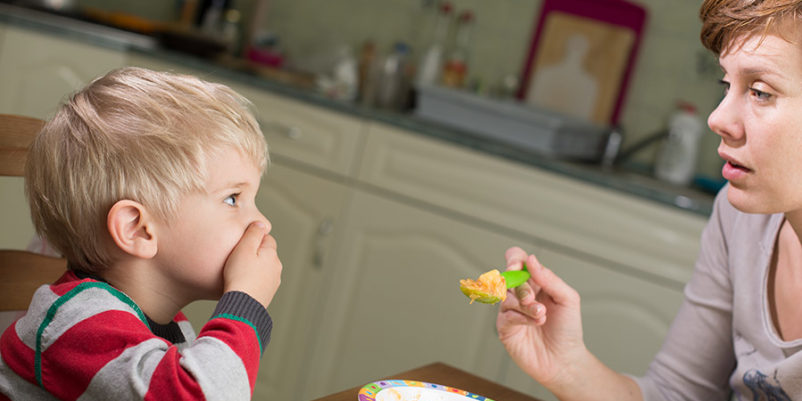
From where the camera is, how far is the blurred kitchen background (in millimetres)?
2611

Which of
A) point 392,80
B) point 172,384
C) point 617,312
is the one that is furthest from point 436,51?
point 172,384

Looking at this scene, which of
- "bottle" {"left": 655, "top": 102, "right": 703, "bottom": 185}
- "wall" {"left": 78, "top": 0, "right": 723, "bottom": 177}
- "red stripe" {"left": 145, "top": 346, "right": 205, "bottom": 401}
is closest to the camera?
"red stripe" {"left": 145, "top": 346, "right": 205, "bottom": 401}

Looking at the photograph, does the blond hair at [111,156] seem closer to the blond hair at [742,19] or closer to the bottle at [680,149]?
the blond hair at [742,19]

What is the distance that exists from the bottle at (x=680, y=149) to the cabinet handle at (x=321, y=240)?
0.99 meters

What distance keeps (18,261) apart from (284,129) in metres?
1.41

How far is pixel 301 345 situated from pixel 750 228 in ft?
4.76

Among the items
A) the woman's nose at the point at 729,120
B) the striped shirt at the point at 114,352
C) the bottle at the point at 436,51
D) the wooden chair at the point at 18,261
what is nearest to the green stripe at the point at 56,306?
the striped shirt at the point at 114,352

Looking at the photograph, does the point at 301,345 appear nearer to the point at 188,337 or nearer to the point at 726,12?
the point at 188,337

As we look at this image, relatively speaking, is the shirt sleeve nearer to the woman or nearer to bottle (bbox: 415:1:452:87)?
the woman

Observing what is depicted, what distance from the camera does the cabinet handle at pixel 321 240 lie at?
2357 millimetres

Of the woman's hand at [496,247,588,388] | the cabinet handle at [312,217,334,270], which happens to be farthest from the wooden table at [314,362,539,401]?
the cabinet handle at [312,217,334,270]

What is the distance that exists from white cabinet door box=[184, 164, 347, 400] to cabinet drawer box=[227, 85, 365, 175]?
0.05 metres

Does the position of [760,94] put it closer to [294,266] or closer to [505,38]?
[294,266]

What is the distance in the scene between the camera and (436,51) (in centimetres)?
Answer: 279
